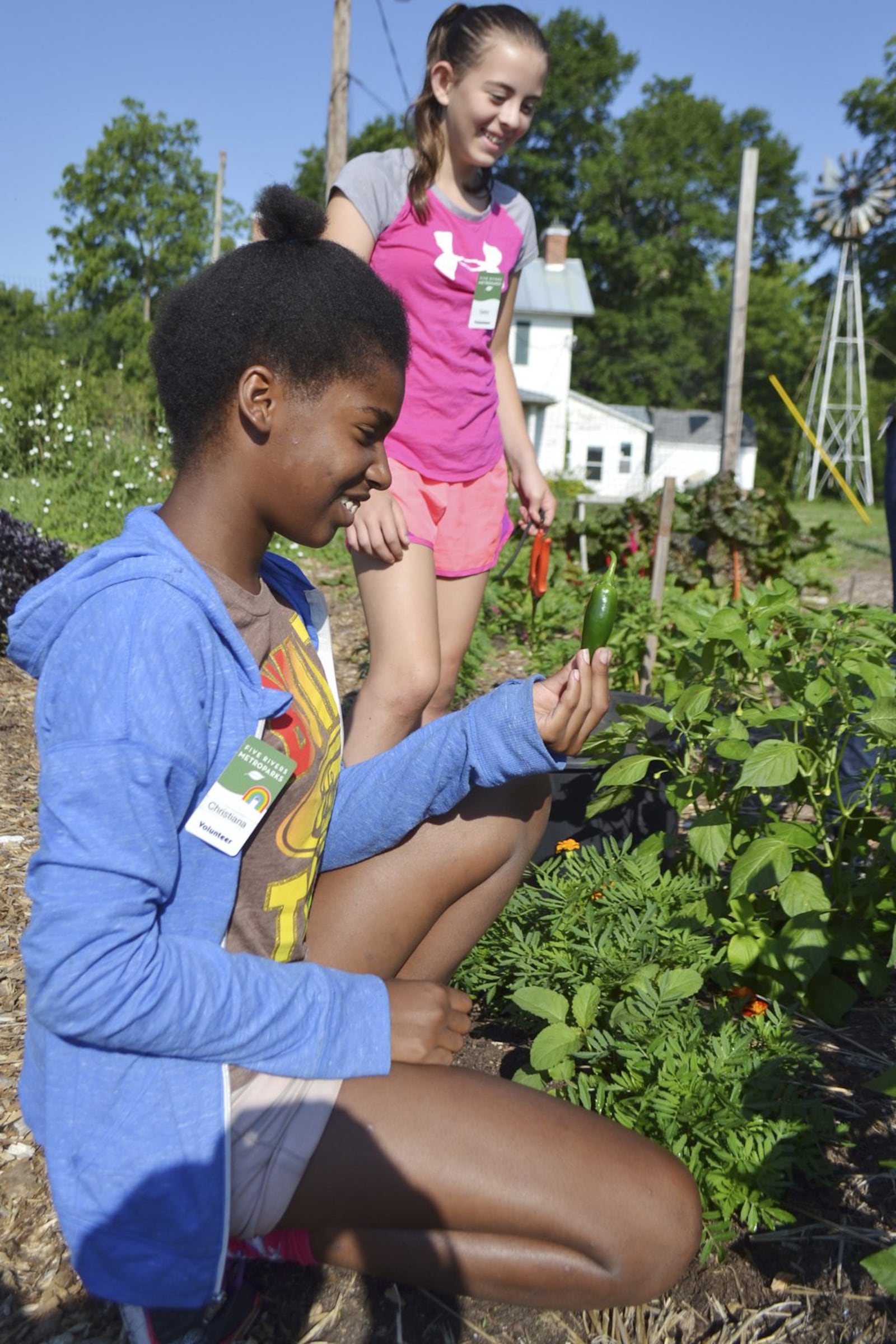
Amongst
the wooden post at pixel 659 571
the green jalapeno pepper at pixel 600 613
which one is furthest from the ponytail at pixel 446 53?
the wooden post at pixel 659 571

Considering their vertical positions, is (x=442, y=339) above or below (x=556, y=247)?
below

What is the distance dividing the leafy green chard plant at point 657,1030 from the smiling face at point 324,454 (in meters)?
0.97

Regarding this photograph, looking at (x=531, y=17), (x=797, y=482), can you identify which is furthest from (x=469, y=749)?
(x=797, y=482)

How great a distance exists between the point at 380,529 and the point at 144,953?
4.46 feet

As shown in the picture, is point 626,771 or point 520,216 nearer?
point 626,771

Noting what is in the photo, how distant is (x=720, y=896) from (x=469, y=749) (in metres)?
0.86

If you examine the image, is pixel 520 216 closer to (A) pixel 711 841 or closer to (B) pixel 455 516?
(B) pixel 455 516

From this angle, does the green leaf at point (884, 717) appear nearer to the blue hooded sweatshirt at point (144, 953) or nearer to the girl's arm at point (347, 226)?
the blue hooded sweatshirt at point (144, 953)

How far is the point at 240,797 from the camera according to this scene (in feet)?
4.73

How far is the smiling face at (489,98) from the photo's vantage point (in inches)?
99.5

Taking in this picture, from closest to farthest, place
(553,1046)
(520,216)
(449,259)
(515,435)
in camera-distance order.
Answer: (553,1046), (449,259), (520,216), (515,435)

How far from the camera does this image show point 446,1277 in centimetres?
156

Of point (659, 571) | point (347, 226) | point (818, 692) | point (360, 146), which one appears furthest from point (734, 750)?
point (360, 146)

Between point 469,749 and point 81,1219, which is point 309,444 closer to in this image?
point 469,749
